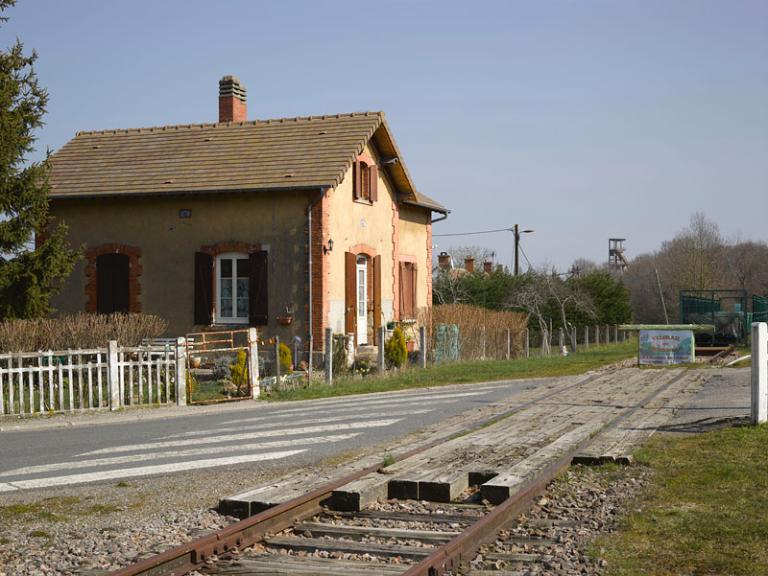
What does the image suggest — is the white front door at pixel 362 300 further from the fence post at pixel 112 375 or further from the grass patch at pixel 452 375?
the fence post at pixel 112 375

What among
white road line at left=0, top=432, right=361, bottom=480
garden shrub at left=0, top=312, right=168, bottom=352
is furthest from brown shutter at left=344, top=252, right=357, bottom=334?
white road line at left=0, top=432, right=361, bottom=480

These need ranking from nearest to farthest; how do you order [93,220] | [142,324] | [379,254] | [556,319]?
[142,324], [93,220], [379,254], [556,319]

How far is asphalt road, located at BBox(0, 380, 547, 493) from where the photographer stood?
9641 mm

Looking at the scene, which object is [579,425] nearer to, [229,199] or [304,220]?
[304,220]

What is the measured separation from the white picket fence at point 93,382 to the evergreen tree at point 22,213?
2402 millimetres

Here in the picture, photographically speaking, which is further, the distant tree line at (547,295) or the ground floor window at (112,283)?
the distant tree line at (547,295)

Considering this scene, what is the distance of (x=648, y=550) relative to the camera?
591cm

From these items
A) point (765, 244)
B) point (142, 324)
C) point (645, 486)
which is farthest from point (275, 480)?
point (765, 244)

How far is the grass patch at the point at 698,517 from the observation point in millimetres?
5645

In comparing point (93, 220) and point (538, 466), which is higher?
point (93, 220)

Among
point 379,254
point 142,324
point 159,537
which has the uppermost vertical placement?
point 379,254

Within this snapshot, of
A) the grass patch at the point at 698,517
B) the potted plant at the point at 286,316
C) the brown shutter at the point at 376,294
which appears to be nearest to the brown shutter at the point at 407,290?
the brown shutter at the point at 376,294

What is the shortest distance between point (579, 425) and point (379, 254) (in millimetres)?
14612

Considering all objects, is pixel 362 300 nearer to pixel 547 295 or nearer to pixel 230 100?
pixel 230 100
